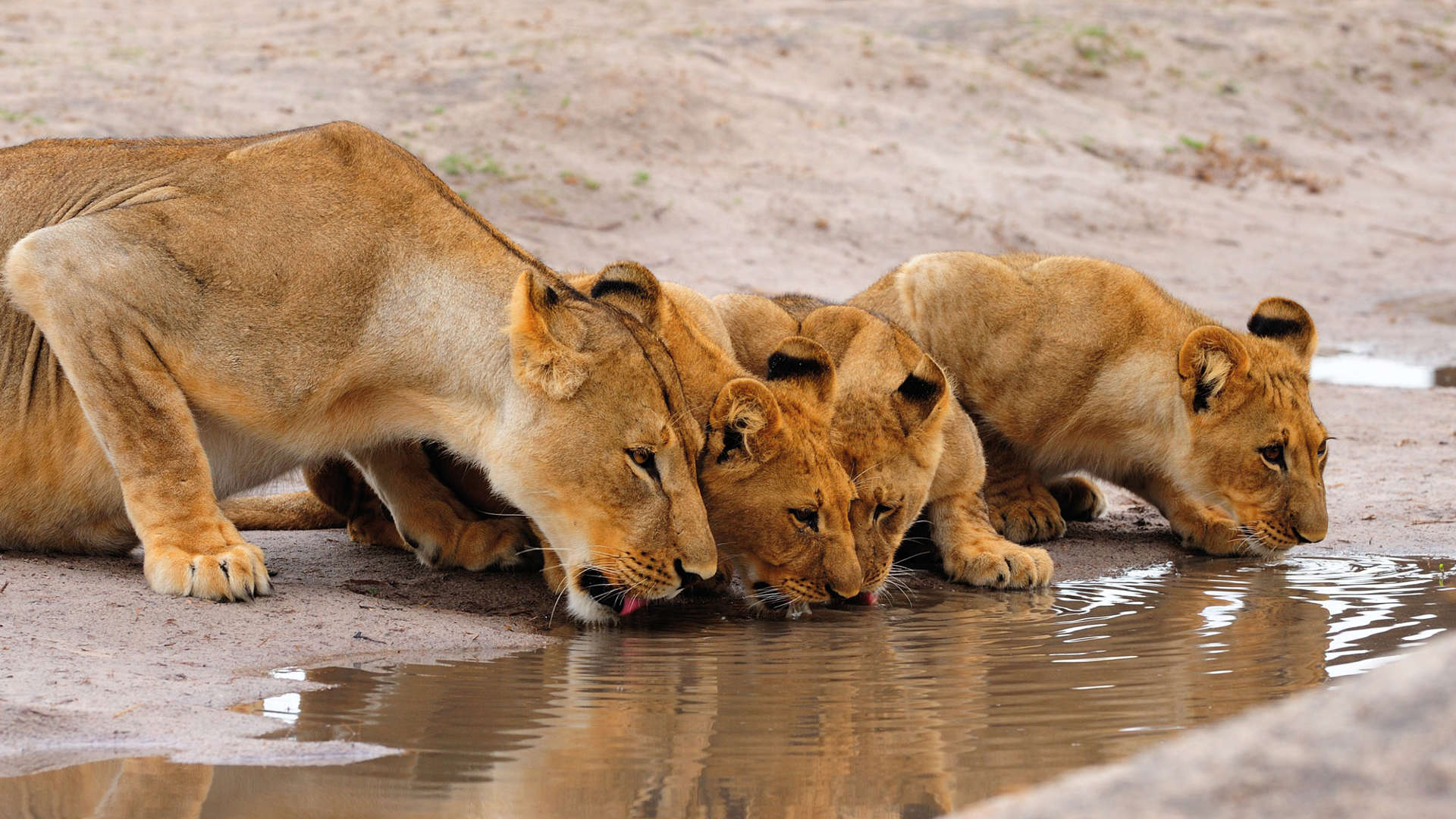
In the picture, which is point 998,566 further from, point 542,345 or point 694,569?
point 542,345

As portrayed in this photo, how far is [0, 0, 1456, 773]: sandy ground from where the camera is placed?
6.17 metres

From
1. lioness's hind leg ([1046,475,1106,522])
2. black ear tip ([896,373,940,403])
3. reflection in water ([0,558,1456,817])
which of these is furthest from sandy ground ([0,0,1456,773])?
black ear tip ([896,373,940,403])

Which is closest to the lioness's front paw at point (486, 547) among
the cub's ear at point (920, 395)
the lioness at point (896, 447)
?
the lioness at point (896, 447)

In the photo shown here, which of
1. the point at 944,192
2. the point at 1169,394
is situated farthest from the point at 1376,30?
the point at 1169,394

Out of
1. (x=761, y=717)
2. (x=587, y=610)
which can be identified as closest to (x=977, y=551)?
(x=587, y=610)

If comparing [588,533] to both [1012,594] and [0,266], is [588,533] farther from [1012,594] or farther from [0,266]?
[0,266]

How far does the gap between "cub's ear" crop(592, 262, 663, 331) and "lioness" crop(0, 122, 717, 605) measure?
22 centimetres

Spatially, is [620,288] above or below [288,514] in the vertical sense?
above

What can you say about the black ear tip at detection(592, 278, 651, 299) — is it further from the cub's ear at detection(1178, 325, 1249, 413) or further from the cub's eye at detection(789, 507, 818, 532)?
the cub's ear at detection(1178, 325, 1249, 413)

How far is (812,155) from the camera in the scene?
1619 centimetres

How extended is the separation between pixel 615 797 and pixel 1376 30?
25.5 metres

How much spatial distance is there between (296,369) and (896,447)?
2.15 metres

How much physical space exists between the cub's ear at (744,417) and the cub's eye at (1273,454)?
261cm

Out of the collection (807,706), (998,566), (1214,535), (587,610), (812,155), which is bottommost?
(1214,535)
